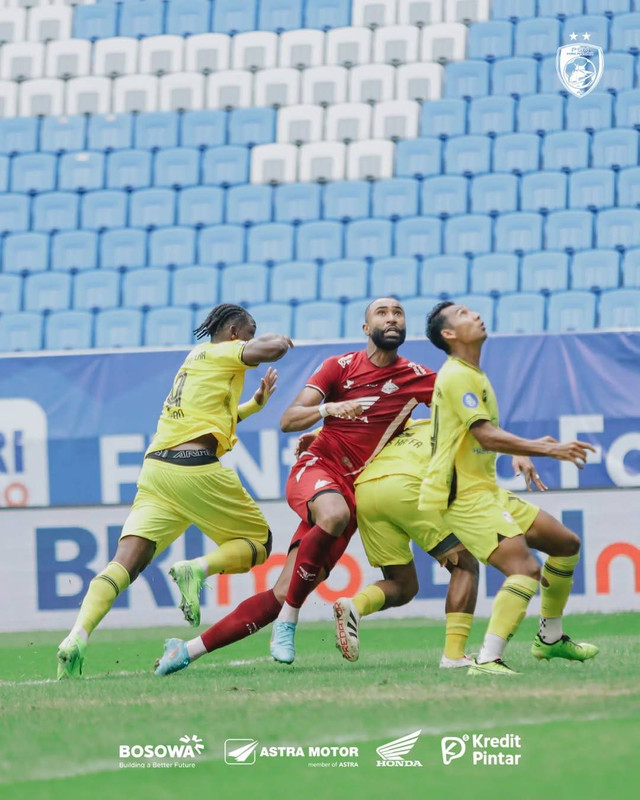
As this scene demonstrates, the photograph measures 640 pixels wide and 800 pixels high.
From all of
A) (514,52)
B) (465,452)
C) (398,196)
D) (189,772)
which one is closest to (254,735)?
(189,772)

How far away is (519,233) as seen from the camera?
515 inches

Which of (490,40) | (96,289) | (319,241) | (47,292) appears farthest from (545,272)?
(47,292)

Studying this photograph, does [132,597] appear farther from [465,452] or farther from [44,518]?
[465,452]

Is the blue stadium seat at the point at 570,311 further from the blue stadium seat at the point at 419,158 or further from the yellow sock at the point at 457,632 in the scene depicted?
the yellow sock at the point at 457,632

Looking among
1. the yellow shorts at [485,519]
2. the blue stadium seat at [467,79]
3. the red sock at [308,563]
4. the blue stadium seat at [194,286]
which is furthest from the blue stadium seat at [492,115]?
the yellow shorts at [485,519]

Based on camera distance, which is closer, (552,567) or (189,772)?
(189,772)

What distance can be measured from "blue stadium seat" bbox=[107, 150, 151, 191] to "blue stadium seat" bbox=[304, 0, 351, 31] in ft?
9.04

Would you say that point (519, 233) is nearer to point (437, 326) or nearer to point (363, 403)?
point (363, 403)

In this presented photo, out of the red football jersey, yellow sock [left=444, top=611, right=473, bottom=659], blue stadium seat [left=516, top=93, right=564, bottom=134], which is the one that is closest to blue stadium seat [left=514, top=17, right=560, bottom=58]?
blue stadium seat [left=516, top=93, right=564, bottom=134]

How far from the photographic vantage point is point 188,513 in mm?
6445

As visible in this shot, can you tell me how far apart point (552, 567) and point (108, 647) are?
3.94 meters

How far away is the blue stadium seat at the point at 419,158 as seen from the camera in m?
14.1

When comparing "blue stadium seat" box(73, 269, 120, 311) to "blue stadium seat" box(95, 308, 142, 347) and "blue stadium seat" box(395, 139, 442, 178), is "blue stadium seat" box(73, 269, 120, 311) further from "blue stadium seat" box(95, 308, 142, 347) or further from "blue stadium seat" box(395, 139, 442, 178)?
"blue stadium seat" box(395, 139, 442, 178)

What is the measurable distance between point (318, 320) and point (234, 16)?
5.49 metres
